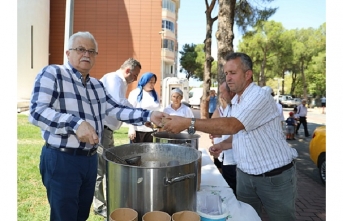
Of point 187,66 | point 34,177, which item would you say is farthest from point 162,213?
point 187,66

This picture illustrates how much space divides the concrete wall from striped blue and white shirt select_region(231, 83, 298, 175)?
17.2m

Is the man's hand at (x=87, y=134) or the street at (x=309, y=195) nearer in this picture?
the man's hand at (x=87, y=134)

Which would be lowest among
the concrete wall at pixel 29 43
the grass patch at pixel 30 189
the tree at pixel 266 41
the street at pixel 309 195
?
the street at pixel 309 195

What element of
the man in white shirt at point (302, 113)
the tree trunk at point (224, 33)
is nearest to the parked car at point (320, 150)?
the tree trunk at point (224, 33)

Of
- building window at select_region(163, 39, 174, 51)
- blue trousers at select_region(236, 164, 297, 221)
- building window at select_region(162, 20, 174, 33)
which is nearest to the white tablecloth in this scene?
blue trousers at select_region(236, 164, 297, 221)

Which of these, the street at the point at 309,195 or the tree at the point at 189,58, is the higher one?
the tree at the point at 189,58

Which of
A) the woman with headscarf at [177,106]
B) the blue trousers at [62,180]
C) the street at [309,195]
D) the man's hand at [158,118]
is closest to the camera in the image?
the blue trousers at [62,180]

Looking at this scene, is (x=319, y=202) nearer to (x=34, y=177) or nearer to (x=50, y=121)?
(x=50, y=121)

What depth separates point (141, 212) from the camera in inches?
46.3

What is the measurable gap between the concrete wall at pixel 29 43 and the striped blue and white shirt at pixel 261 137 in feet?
56.6

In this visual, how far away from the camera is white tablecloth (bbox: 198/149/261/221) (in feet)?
5.57

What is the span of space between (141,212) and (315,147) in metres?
5.34

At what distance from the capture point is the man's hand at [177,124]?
1.95 m

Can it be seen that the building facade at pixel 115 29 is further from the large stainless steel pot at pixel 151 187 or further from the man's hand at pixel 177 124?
the large stainless steel pot at pixel 151 187
